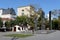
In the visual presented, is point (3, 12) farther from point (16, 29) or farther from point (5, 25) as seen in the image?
point (16, 29)

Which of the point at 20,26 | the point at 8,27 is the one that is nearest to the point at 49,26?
the point at 20,26

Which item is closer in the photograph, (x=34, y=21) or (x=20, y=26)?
(x=34, y=21)

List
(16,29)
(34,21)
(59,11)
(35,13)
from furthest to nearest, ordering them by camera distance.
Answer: (59,11), (16,29), (34,21), (35,13)

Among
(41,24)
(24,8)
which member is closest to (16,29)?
(41,24)

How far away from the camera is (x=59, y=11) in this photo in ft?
258

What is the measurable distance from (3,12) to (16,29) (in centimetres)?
4588

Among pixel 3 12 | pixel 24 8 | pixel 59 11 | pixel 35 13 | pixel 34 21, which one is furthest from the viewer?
pixel 3 12

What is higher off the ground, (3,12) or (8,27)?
(3,12)

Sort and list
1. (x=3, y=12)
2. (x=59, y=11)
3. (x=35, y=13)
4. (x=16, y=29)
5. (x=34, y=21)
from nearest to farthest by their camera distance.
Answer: (x=35, y=13), (x=34, y=21), (x=16, y=29), (x=59, y=11), (x=3, y=12)

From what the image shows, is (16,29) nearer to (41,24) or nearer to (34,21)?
(41,24)

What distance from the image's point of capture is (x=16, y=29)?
220 ft

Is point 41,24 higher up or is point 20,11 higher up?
point 20,11

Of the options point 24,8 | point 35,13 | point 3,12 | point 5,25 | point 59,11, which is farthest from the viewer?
point 3,12

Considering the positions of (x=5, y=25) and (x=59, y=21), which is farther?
(x=59, y=21)
